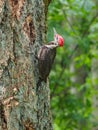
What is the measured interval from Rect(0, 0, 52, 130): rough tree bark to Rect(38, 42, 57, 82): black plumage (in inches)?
1.1

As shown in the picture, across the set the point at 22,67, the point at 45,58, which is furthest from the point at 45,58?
the point at 22,67

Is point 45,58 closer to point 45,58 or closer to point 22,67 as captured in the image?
point 45,58

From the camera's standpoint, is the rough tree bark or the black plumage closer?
the rough tree bark

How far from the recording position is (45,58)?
2.21 m

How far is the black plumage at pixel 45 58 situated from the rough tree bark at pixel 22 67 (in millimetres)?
29

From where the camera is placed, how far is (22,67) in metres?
2.13

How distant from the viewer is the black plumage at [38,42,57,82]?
7.25 feet

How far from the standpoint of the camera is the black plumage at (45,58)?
2209 mm

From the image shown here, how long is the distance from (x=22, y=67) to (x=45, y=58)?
5.9 inches

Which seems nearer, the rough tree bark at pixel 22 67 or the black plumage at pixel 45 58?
the rough tree bark at pixel 22 67

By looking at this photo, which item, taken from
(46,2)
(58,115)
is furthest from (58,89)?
(46,2)

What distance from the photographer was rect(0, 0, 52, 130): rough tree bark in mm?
2031

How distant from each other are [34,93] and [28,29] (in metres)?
0.34

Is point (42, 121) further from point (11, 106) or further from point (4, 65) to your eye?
point (4, 65)
